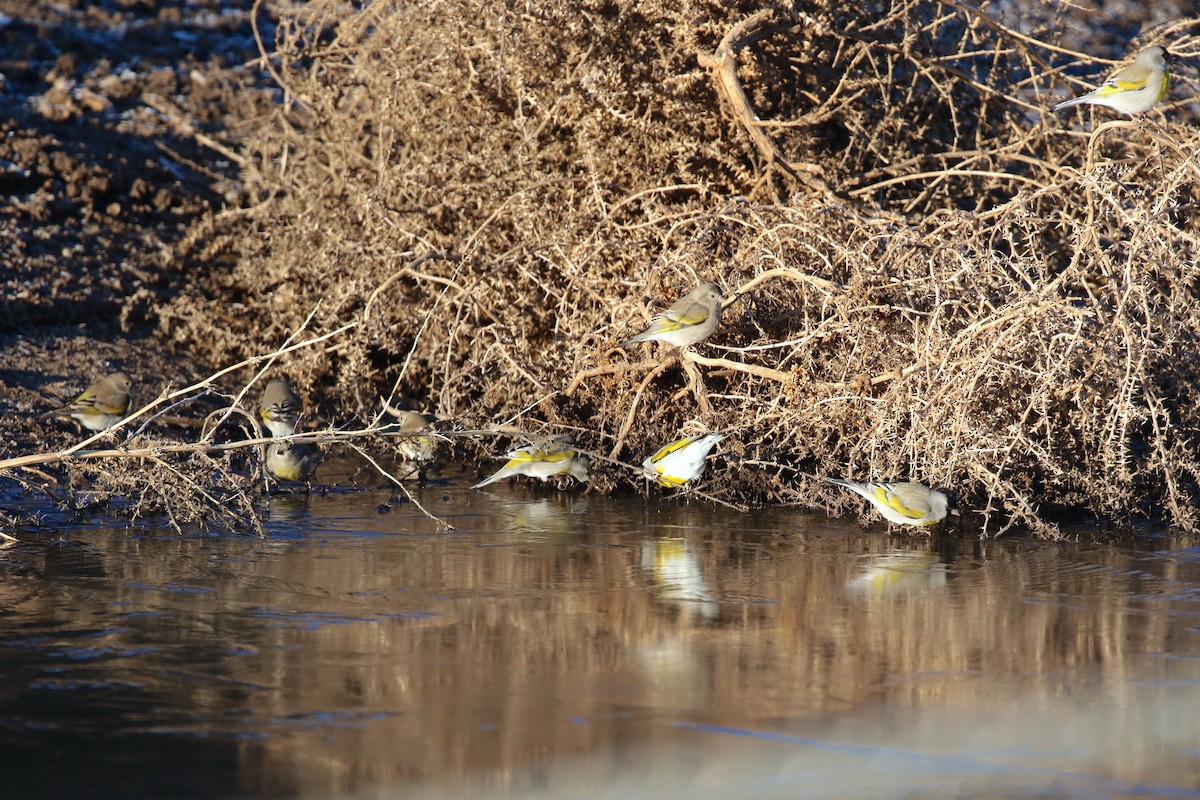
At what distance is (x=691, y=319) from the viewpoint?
7.35 m

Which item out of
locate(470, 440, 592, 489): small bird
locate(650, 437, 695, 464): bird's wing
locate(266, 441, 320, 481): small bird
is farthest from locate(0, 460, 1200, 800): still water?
locate(266, 441, 320, 481): small bird

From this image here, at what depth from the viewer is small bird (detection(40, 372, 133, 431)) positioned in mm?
8211

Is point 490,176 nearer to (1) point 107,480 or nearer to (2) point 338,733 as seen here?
(1) point 107,480

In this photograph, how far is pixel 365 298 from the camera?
9.24 m

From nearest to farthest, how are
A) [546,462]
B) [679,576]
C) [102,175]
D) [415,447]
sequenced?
[679,576] < [546,462] < [415,447] < [102,175]

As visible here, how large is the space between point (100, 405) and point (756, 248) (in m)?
4.04

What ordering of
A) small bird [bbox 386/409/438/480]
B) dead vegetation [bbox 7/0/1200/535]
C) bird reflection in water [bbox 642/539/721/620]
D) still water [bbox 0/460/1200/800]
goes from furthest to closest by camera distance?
small bird [bbox 386/409/438/480]
dead vegetation [bbox 7/0/1200/535]
bird reflection in water [bbox 642/539/721/620]
still water [bbox 0/460/1200/800]

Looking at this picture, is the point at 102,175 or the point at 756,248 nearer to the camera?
the point at 756,248

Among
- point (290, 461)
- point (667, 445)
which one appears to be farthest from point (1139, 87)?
point (290, 461)

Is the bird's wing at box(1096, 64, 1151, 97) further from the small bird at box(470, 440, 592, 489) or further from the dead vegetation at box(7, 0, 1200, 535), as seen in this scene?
the small bird at box(470, 440, 592, 489)

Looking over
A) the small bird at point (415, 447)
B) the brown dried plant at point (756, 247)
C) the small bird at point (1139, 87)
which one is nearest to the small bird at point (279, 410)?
the brown dried plant at point (756, 247)

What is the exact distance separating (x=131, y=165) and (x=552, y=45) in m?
5.55

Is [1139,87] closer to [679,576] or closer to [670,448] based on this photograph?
[670,448]

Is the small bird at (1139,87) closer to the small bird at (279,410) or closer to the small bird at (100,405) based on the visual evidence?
the small bird at (279,410)
